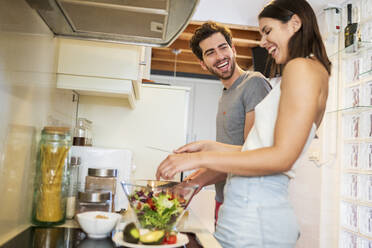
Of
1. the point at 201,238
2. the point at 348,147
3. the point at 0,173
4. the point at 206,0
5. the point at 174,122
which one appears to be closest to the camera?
the point at 0,173

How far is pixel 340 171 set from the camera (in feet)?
8.40

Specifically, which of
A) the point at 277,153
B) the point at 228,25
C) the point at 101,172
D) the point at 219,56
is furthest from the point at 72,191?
the point at 228,25

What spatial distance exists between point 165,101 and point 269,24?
1.24 meters

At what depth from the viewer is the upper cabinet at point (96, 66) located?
1.32 meters

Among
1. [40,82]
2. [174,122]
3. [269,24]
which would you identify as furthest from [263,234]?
[174,122]

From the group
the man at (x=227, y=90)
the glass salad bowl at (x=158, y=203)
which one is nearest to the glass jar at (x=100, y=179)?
the glass salad bowl at (x=158, y=203)

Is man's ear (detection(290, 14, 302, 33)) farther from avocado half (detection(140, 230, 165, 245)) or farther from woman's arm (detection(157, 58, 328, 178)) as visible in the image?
avocado half (detection(140, 230, 165, 245))

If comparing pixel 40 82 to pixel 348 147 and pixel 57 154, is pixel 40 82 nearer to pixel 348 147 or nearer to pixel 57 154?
pixel 57 154

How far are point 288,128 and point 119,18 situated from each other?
60 centimetres

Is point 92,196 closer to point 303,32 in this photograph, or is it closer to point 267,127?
point 267,127

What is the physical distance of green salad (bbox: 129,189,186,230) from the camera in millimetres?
901

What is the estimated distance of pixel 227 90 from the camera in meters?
1.77

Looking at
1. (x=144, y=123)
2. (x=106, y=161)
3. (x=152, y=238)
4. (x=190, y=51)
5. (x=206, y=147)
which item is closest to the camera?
(x=152, y=238)

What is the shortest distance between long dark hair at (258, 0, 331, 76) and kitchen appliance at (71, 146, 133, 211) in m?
0.87
